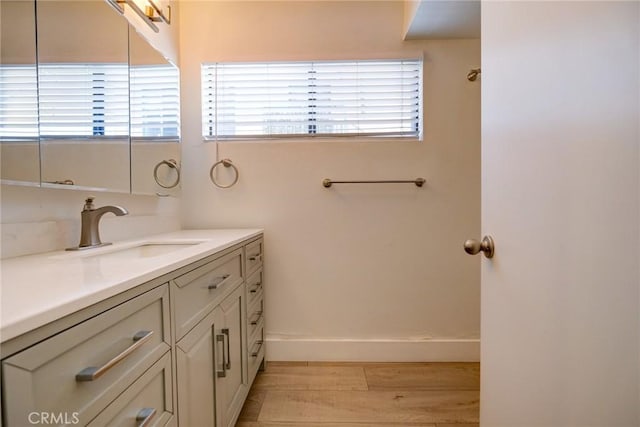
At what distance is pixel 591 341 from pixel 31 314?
848mm

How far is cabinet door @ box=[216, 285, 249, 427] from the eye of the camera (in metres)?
1.24

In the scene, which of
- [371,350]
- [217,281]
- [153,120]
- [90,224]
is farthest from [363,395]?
[153,120]

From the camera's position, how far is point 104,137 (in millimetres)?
1389

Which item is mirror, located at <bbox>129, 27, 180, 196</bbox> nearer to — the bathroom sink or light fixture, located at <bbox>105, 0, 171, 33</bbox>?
light fixture, located at <bbox>105, 0, 171, 33</bbox>

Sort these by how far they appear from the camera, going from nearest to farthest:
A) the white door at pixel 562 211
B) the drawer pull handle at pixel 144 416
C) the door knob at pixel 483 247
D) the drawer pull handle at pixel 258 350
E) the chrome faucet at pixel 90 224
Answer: the white door at pixel 562 211 < the drawer pull handle at pixel 144 416 < the door knob at pixel 483 247 < the chrome faucet at pixel 90 224 < the drawer pull handle at pixel 258 350

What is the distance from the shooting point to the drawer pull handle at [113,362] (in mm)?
555

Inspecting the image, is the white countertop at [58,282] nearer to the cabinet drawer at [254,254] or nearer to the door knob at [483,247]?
the cabinet drawer at [254,254]

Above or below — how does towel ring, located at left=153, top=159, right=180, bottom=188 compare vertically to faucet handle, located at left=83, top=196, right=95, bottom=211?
above

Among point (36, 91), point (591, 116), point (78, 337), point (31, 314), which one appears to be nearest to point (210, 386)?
point (78, 337)

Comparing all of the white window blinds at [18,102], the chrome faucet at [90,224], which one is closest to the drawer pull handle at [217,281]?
the chrome faucet at [90,224]

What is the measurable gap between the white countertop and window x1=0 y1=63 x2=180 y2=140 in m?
0.43

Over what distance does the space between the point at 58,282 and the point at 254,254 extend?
3.84 feet

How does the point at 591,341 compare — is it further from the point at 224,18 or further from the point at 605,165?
the point at 224,18

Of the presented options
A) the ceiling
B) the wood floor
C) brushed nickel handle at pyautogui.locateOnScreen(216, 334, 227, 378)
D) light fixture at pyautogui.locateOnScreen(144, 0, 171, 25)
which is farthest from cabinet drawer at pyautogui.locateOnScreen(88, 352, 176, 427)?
the ceiling
